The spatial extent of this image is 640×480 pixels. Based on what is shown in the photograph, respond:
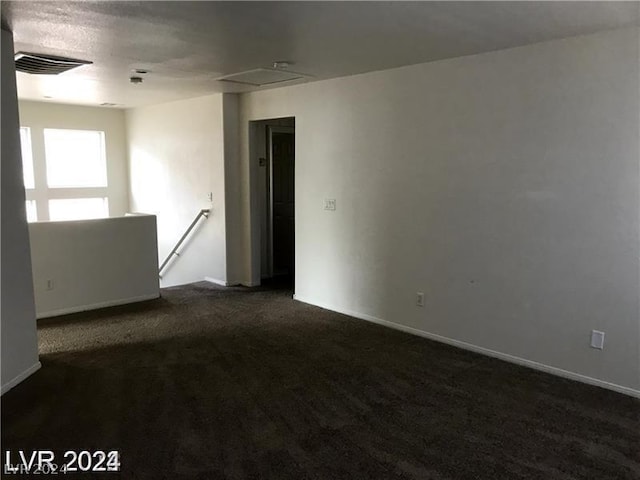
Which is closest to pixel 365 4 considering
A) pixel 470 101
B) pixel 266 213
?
pixel 470 101

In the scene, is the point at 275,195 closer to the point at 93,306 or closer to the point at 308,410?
the point at 93,306

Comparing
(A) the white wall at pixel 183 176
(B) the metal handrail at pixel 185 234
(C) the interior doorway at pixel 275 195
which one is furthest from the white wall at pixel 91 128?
(C) the interior doorway at pixel 275 195

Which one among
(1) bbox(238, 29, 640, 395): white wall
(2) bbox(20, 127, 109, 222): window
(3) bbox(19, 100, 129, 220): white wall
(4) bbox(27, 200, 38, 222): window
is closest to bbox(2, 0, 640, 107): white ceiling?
(1) bbox(238, 29, 640, 395): white wall

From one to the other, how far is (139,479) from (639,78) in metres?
3.56

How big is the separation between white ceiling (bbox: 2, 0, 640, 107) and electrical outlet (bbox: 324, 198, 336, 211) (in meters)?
1.25

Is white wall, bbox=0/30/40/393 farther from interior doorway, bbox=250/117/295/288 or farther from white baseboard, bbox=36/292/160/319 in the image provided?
interior doorway, bbox=250/117/295/288

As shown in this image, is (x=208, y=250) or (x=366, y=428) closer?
(x=366, y=428)

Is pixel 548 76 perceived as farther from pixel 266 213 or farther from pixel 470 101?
pixel 266 213

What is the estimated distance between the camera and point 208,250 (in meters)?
6.30

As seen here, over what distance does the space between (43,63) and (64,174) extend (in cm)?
383

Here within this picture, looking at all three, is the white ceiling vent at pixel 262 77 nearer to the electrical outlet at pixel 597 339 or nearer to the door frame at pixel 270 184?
the door frame at pixel 270 184

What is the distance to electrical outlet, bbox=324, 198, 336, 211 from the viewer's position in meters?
4.89

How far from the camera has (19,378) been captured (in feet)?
10.7

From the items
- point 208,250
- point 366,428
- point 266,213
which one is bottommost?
point 366,428
